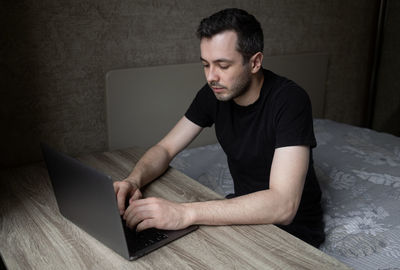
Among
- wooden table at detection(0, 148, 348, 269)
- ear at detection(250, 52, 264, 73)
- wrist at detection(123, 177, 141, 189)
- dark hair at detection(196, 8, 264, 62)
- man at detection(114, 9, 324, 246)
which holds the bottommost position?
wooden table at detection(0, 148, 348, 269)

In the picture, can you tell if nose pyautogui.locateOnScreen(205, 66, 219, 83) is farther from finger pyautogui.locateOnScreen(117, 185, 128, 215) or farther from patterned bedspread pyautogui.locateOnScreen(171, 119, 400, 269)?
patterned bedspread pyautogui.locateOnScreen(171, 119, 400, 269)

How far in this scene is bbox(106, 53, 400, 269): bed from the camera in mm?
1416

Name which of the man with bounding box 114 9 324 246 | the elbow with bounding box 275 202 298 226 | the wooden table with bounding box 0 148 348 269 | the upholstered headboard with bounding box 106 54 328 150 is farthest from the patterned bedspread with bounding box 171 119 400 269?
the wooden table with bounding box 0 148 348 269

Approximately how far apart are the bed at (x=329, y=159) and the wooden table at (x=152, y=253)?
46 centimetres

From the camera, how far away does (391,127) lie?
10.9ft

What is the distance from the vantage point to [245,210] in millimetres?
1083

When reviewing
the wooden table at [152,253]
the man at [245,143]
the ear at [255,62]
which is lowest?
the wooden table at [152,253]

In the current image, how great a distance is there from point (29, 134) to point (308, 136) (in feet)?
4.06

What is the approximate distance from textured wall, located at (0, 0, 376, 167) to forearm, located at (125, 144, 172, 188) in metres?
0.62

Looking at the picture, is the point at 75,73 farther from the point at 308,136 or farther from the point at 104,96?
the point at 308,136

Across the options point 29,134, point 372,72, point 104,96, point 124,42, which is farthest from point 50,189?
point 372,72

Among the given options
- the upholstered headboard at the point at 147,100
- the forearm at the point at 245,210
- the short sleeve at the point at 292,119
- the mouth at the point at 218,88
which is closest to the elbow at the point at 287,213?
the forearm at the point at 245,210

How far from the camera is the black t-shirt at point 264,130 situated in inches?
49.4

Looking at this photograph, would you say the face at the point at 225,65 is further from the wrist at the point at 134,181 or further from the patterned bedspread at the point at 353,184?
the patterned bedspread at the point at 353,184
